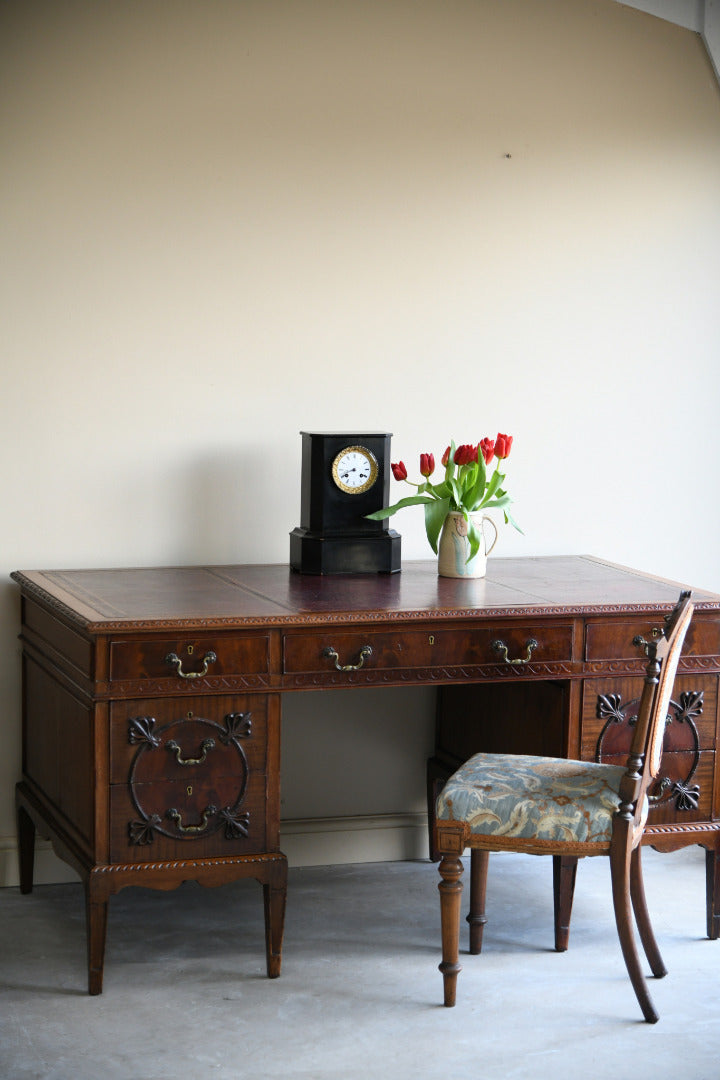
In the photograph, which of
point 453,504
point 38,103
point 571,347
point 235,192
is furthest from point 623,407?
point 38,103

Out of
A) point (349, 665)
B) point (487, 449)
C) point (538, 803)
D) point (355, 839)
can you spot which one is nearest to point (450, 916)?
point (538, 803)

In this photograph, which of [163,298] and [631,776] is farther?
[163,298]

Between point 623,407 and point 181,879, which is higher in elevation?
point 623,407

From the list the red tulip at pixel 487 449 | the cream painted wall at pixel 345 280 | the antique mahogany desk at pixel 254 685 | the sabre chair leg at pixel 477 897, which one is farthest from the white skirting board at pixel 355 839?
the red tulip at pixel 487 449

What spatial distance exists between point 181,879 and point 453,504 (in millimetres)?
1183

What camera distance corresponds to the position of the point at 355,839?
3883 millimetres

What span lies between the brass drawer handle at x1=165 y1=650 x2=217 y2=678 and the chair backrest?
3.03 ft

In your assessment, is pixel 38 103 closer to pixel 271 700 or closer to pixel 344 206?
pixel 344 206

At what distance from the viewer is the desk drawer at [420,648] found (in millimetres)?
3062

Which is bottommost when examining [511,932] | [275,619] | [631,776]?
[511,932]

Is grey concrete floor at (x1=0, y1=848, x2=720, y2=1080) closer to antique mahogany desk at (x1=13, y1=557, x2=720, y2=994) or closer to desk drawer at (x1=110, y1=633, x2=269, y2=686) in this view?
antique mahogany desk at (x1=13, y1=557, x2=720, y2=994)

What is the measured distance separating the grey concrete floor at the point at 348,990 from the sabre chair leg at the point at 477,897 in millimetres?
50

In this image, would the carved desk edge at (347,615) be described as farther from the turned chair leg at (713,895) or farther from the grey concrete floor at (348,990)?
the grey concrete floor at (348,990)

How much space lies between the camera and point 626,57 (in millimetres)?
3922
